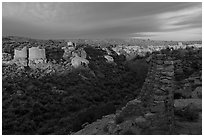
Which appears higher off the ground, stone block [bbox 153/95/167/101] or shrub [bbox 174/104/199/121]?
stone block [bbox 153/95/167/101]

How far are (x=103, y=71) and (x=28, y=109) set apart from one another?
12.2 meters

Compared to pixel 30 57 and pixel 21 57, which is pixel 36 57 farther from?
pixel 21 57

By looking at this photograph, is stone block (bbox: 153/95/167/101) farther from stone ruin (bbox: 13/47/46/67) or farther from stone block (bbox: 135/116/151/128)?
stone ruin (bbox: 13/47/46/67)

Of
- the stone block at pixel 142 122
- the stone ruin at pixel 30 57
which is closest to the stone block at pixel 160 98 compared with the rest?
the stone block at pixel 142 122

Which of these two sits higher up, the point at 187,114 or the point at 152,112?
the point at 152,112

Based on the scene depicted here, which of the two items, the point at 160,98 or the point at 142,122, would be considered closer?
the point at 142,122

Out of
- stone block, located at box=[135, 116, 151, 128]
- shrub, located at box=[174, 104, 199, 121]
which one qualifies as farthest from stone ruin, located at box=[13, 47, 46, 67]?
stone block, located at box=[135, 116, 151, 128]

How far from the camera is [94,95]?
715 inches

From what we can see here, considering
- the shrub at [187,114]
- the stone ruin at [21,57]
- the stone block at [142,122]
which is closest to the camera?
the stone block at [142,122]

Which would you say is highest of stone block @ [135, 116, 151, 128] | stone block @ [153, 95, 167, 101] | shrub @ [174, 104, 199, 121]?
stone block @ [153, 95, 167, 101]

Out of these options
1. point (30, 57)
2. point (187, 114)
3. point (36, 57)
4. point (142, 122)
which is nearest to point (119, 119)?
point (142, 122)

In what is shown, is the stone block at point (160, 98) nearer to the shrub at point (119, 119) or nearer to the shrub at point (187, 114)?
the shrub at point (119, 119)

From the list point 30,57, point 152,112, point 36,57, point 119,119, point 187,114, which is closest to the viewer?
point 152,112

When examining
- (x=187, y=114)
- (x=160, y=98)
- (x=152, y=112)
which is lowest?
(x=187, y=114)
